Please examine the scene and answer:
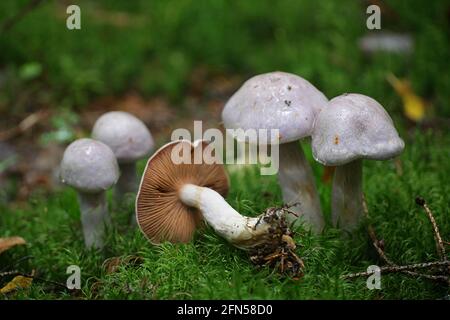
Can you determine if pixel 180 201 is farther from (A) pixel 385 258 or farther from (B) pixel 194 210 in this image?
(A) pixel 385 258

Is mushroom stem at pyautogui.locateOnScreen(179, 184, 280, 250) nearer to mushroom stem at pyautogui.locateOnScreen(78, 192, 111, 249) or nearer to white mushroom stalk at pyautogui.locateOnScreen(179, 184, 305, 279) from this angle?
white mushroom stalk at pyautogui.locateOnScreen(179, 184, 305, 279)

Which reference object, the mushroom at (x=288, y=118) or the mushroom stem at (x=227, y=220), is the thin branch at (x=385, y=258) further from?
the mushroom stem at (x=227, y=220)

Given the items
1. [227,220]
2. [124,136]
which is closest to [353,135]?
[227,220]

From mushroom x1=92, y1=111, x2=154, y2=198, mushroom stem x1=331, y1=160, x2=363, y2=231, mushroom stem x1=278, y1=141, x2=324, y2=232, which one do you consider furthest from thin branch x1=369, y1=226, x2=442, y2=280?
mushroom x1=92, y1=111, x2=154, y2=198

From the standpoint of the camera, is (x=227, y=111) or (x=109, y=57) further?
(x=109, y=57)

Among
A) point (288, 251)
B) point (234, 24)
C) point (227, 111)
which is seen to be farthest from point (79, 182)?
point (234, 24)

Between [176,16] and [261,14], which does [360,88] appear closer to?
[261,14]

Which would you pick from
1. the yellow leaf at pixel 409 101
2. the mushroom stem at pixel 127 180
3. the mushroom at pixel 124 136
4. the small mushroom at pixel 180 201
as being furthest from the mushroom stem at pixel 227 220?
the yellow leaf at pixel 409 101
